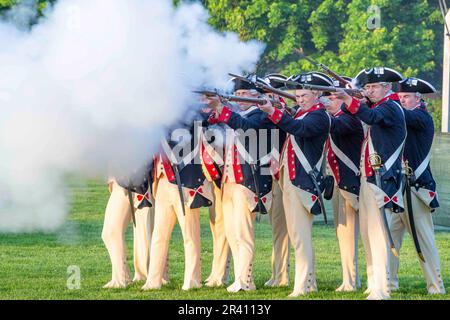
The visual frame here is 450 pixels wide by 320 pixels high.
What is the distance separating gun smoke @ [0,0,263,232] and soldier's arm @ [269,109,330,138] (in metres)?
0.69

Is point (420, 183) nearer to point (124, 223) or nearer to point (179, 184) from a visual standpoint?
point (179, 184)

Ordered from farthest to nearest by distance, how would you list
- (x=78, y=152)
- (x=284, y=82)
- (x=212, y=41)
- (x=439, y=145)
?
(x=439, y=145)
(x=284, y=82)
(x=212, y=41)
(x=78, y=152)

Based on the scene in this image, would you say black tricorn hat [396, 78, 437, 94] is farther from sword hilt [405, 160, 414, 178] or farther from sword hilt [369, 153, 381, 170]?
sword hilt [369, 153, 381, 170]

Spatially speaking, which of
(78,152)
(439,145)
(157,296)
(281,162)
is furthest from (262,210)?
(439,145)

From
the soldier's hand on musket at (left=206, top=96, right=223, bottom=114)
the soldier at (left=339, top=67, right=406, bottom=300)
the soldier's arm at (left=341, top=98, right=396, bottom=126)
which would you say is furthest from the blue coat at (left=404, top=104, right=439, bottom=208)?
the soldier's hand on musket at (left=206, top=96, right=223, bottom=114)

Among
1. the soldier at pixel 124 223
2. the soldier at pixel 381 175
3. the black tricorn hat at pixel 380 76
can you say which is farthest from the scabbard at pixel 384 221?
the soldier at pixel 124 223

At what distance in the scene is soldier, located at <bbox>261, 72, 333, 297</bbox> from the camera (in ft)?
41.5

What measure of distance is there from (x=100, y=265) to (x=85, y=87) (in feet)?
14.9

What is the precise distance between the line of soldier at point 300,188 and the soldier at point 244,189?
12 mm

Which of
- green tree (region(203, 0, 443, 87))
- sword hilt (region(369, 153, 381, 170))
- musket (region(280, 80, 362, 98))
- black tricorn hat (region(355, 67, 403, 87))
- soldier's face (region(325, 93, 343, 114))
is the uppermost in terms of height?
green tree (region(203, 0, 443, 87))

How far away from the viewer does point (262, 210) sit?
13.1 metres

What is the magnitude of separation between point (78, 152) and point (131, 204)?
6.09ft

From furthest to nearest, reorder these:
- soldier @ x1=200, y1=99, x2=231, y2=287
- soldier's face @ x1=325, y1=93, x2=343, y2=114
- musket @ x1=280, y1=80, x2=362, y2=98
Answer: soldier @ x1=200, y1=99, x2=231, y2=287 < soldier's face @ x1=325, y1=93, x2=343, y2=114 < musket @ x1=280, y1=80, x2=362, y2=98

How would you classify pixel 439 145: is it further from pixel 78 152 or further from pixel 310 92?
pixel 78 152
